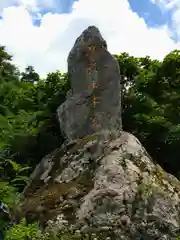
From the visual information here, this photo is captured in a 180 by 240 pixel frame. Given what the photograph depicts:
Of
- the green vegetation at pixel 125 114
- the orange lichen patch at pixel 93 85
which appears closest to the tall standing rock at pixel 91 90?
the orange lichen patch at pixel 93 85

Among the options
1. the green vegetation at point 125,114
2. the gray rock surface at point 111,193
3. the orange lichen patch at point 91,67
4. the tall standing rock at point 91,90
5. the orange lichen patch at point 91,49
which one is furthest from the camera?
the green vegetation at point 125,114

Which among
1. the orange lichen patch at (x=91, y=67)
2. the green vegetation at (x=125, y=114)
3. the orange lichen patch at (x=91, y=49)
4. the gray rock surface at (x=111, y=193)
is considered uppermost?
the orange lichen patch at (x=91, y=49)

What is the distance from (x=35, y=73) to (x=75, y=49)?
1750 cm

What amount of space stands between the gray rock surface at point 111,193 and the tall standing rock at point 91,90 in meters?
1.13

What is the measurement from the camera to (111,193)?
7.14m

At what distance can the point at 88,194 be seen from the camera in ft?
23.7

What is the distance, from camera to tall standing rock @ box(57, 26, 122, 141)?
9.51 m

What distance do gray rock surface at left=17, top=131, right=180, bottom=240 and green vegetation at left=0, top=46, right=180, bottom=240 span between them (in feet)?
7.38

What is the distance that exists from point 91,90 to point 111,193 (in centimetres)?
310

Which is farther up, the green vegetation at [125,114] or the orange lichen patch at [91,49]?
the orange lichen patch at [91,49]

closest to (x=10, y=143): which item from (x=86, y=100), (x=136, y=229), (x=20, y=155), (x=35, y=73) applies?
(x=20, y=155)

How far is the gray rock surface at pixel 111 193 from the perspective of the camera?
273 inches

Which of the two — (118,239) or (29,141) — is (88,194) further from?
(29,141)

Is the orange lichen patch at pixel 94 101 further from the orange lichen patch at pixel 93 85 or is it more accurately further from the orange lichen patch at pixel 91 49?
the orange lichen patch at pixel 91 49
